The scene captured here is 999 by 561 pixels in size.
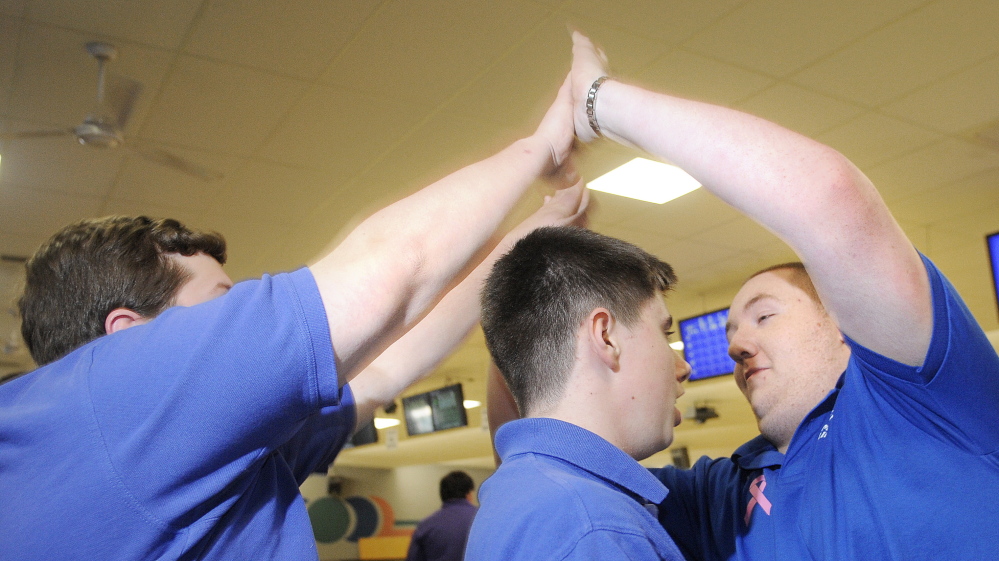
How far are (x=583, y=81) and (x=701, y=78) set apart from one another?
7.49 feet

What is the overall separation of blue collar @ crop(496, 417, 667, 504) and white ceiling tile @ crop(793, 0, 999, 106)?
262cm

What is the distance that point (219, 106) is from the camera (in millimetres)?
3434

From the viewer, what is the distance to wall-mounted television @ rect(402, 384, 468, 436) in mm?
8344

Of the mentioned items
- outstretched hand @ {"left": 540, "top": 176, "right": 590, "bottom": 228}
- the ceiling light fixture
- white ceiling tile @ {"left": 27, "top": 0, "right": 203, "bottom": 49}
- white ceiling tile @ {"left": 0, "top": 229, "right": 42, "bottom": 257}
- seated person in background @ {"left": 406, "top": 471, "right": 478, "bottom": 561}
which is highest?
white ceiling tile @ {"left": 27, "top": 0, "right": 203, "bottom": 49}

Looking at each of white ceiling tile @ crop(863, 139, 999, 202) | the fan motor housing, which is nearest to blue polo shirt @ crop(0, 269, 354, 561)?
the fan motor housing

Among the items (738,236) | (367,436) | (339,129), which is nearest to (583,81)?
(339,129)

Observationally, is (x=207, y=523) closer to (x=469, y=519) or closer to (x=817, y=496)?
(x=817, y=496)

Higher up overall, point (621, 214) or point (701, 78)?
point (701, 78)

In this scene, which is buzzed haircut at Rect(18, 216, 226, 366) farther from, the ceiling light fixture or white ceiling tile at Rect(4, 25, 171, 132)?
the ceiling light fixture

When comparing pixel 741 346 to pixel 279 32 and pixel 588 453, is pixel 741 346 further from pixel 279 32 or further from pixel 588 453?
pixel 279 32

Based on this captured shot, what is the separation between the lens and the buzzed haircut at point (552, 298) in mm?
1081

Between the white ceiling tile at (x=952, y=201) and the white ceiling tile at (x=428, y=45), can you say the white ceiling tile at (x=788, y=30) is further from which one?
the white ceiling tile at (x=952, y=201)

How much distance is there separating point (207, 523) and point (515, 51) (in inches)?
101

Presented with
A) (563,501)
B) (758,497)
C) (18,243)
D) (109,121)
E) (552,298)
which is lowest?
(758,497)
